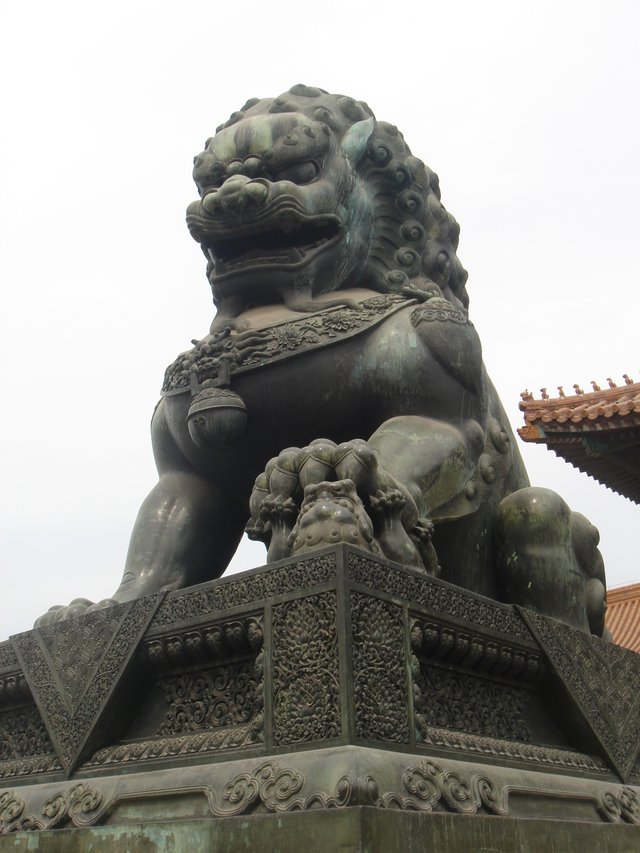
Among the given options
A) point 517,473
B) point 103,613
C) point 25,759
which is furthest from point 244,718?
point 517,473

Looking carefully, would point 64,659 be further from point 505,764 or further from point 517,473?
point 517,473

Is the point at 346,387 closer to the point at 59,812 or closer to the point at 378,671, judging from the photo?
the point at 378,671

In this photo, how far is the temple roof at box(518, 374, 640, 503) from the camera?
1100 centimetres

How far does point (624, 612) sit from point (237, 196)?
18.1 metres

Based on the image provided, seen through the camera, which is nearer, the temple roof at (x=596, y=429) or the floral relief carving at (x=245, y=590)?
the floral relief carving at (x=245, y=590)

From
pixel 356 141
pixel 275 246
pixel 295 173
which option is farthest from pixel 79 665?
pixel 356 141

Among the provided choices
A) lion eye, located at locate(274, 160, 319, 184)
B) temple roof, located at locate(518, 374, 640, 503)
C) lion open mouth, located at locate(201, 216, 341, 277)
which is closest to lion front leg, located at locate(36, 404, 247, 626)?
lion open mouth, located at locate(201, 216, 341, 277)

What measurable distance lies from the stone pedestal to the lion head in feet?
4.07

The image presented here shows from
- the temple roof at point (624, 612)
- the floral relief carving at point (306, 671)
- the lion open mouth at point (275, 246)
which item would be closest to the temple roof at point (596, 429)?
the temple roof at point (624, 612)

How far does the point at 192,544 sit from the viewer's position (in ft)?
11.2

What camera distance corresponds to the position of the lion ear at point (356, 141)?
3.57 meters

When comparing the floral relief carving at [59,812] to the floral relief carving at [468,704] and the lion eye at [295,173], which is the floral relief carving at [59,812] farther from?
the lion eye at [295,173]

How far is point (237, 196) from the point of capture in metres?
3.22

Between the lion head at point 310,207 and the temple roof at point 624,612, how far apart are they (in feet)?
54.1
